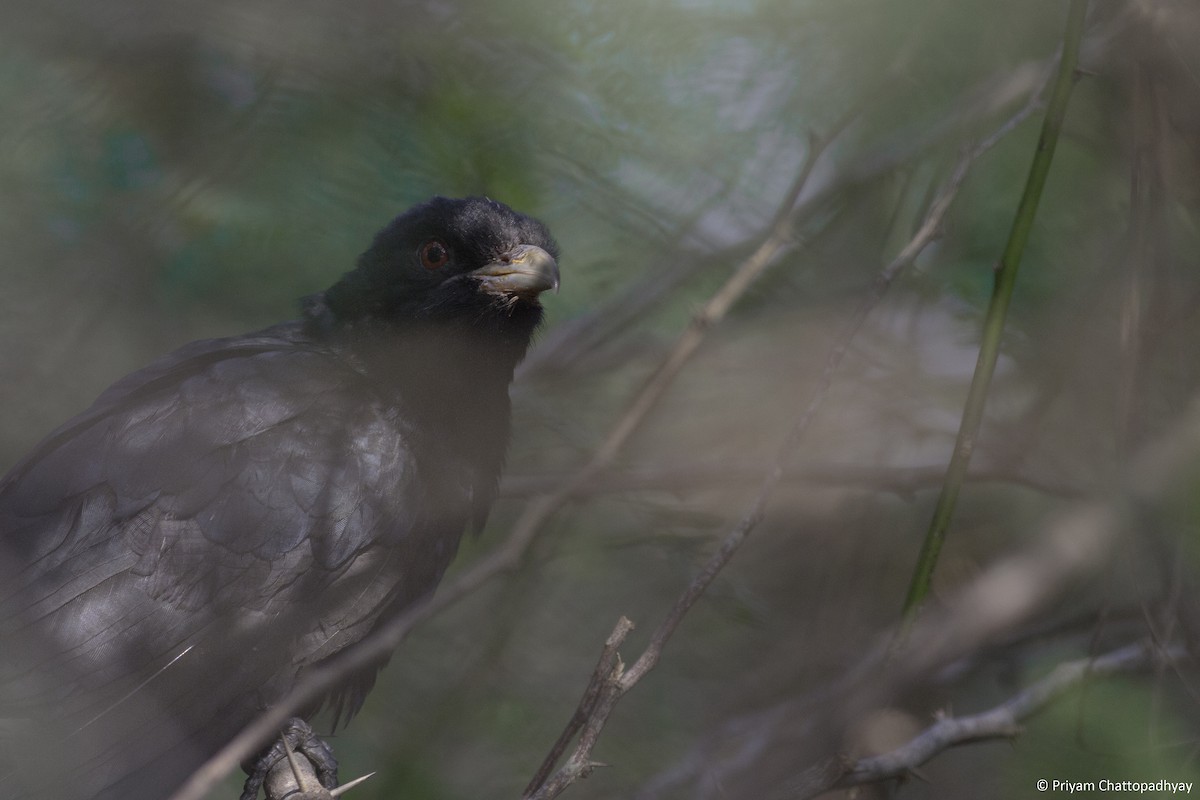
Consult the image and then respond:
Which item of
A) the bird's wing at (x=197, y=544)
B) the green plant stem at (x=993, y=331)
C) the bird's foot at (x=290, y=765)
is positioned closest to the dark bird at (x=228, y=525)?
the bird's wing at (x=197, y=544)

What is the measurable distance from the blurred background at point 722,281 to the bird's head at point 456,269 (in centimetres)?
39

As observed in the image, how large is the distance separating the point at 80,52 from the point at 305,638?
7.67ft

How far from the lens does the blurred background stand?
3.83 meters

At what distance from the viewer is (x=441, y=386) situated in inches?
152

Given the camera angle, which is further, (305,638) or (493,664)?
(493,664)

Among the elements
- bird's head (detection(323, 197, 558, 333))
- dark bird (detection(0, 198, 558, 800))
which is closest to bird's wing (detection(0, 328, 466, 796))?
dark bird (detection(0, 198, 558, 800))

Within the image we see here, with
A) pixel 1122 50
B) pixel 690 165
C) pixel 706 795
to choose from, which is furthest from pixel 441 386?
pixel 1122 50

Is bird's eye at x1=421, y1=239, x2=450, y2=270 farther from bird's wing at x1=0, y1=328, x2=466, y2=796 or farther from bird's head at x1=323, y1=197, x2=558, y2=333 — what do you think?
bird's wing at x1=0, y1=328, x2=466, y2=796

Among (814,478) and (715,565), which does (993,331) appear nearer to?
(715,565)

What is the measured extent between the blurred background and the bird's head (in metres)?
0.39

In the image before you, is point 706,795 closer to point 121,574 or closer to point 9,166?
point 121,574

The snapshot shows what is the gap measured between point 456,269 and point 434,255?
104mm

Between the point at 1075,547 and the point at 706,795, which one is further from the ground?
the point at 1075,547

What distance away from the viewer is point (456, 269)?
392 centimetres
